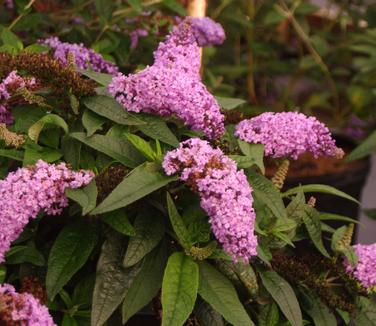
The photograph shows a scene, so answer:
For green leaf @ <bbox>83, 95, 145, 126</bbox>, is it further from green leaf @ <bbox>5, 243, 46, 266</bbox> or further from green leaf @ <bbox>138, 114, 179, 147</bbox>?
green leaf @ <bbox>5, 243, 46, 266</bbox>

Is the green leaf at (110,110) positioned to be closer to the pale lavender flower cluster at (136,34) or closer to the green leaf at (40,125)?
the green leaf at (40,125)

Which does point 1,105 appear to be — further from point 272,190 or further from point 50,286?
point 272,190

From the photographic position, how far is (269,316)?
55.1 inches

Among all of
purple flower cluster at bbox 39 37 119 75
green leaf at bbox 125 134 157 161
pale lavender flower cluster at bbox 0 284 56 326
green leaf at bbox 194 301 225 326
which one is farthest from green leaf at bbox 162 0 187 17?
pale lavender flower cluster at bbox 0 284 56 326

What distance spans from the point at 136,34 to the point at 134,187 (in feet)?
3.67

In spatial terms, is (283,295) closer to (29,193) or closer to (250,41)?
(29,193)

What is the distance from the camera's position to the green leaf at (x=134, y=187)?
117cm

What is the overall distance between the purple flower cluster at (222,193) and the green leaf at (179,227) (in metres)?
0.05

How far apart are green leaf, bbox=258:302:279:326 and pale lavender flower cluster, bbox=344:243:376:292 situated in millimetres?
177

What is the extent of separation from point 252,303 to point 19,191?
48 centimetres

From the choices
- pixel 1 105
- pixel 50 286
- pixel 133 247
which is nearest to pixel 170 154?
pixel 133 247

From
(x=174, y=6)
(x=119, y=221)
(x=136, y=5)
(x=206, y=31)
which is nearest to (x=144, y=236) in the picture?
(x=119, y=221)

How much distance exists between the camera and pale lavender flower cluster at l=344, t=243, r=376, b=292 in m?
1.47

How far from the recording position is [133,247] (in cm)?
124
